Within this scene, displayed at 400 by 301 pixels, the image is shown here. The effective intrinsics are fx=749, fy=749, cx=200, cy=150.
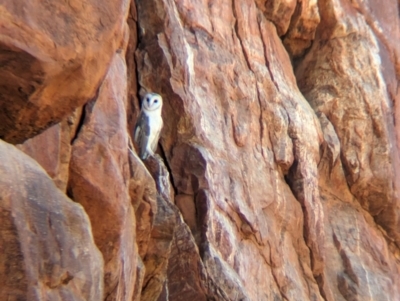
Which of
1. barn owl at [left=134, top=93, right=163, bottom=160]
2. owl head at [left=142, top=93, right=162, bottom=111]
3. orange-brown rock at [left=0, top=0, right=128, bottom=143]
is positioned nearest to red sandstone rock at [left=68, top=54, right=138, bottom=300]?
orange-brown rock at [left=0, top=0, right=128, bottom=143]

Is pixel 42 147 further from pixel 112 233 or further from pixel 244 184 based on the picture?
pixel 244 184

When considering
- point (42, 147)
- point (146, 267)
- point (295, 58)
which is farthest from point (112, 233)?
point (295, 58)

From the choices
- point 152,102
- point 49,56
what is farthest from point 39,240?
point 152,102

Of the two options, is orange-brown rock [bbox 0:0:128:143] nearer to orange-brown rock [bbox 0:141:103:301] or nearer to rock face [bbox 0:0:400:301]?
rock face [bbox 0:0:400:301]

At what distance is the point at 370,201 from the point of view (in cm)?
1060

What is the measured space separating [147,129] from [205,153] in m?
0.76

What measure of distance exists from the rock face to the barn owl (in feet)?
0.51

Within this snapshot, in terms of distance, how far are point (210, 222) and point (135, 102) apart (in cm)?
168

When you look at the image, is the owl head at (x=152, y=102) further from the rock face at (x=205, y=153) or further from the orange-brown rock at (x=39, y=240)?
the orange-brown rock at (x=39, y=240)

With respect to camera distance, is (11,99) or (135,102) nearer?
(11,99)

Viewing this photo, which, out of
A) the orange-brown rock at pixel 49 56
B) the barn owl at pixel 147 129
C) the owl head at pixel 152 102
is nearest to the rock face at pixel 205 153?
the orange-brown rock at pixel 49 56

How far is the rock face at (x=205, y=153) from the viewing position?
3371 mm

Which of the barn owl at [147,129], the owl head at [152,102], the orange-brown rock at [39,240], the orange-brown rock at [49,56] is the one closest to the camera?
the orange-brown rock at [39,240]

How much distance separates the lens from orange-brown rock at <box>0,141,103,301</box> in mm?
3074
